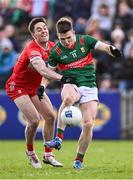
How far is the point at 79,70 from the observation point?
12742mm

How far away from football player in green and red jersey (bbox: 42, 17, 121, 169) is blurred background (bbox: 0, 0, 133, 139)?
8.99m

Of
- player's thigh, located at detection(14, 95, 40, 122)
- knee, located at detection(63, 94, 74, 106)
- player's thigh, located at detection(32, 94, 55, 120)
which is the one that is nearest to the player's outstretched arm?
knee, located at detection(63, 94, 74, 106)

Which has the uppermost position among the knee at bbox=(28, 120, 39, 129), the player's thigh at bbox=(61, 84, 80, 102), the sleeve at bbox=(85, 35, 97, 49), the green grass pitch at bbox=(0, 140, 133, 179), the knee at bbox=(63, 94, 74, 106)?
the sleeve at bbox=(85, 35, 97, 49)

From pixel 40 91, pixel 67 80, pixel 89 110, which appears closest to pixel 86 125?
pixel 89 110

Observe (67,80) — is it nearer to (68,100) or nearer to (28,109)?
(68,100)

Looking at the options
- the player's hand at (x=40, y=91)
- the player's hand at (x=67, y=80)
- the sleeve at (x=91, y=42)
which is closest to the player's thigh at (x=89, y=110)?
the player's hand at (x=67, y=80)

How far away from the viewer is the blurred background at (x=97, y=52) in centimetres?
2183

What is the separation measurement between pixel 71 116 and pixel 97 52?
10959 mm

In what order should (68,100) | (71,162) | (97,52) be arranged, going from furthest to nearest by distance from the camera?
(97,52), (71,162), (68,100)

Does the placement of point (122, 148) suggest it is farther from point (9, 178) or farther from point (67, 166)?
point (9, 178)

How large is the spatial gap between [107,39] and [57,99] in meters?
2.86

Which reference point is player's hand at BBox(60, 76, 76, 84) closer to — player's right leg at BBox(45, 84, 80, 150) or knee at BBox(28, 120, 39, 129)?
player's right leg at BBox(45, 84, 80, 150)

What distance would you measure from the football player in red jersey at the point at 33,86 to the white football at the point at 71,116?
113 cm

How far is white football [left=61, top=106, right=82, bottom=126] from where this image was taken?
12059 mm
